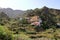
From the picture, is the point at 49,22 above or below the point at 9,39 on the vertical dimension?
below

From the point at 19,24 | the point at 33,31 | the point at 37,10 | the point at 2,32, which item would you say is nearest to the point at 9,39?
the point at 2,32

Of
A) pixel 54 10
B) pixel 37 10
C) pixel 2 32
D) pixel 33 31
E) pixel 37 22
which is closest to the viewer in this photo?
pixel 2 32

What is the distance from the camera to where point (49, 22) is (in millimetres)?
41688

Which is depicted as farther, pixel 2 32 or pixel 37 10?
pixel 37 10

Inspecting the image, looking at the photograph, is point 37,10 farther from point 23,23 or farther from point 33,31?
point 33,31

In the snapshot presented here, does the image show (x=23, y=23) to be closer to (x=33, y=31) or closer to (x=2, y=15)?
(x=33, y=31)

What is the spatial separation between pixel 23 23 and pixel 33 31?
5.61 metres

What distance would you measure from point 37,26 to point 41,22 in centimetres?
260

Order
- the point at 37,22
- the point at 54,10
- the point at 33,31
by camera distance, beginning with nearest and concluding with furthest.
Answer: the point at 33,31 < the point at 37,22 < the point at 54,10

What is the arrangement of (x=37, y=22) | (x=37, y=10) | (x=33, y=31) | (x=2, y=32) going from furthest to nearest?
(x=37, y=10) → (x=37, y=22) → (x=33, y=31) → (x=2, y=32)

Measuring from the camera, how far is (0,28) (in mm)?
13273

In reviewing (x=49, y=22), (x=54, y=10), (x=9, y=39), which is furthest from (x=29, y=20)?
(x=9, y=39)

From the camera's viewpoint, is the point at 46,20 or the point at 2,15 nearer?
the point at 46,20

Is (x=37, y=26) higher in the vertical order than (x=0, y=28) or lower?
lower
